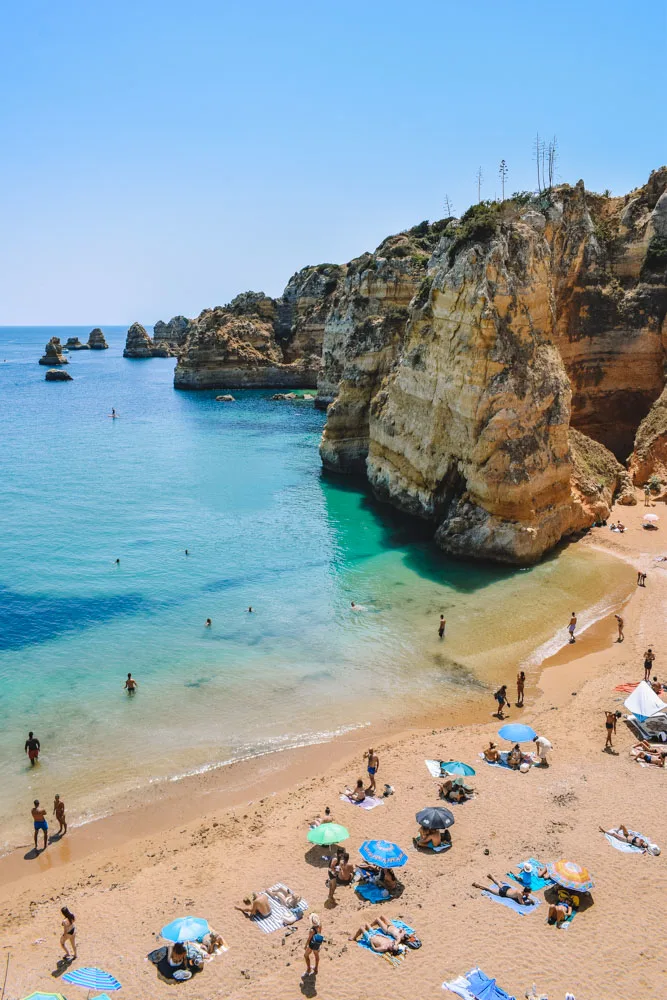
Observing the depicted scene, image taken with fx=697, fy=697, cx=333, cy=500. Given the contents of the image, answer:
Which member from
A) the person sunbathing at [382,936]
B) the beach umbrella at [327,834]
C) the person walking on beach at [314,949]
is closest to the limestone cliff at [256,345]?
the beach umbrella at [327,834]

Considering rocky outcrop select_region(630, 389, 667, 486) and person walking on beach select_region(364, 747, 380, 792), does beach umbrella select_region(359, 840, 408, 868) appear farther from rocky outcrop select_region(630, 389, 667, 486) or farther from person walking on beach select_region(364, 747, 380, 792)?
rocky outcrop select_region(630, 389, 667, 486)

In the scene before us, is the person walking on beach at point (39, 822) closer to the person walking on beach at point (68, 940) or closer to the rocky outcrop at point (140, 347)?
the person walking on beach at point (68, 940)

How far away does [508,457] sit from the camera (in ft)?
105

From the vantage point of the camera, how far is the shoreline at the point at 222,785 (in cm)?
1694

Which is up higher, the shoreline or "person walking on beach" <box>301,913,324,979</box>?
"person walking on beach" <box>301,913,324,979</box>

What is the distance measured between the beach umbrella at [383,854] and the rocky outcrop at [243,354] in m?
97.1

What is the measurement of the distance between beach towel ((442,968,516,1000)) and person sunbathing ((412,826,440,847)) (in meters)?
3.74

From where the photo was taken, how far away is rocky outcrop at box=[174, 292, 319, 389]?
10694cm

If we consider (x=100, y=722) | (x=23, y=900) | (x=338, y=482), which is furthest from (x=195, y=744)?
(x=338, y=482)

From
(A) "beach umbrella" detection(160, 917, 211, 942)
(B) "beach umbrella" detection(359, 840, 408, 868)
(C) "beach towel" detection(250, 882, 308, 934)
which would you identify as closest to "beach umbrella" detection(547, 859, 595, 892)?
(B) "beach umbrella" detection(359, 840, 408, 868)

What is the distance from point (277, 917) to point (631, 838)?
25.9 ft

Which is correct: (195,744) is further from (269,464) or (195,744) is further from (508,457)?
(269,464)

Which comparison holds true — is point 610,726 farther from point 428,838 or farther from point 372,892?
point 372,892

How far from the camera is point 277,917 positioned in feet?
45.5
